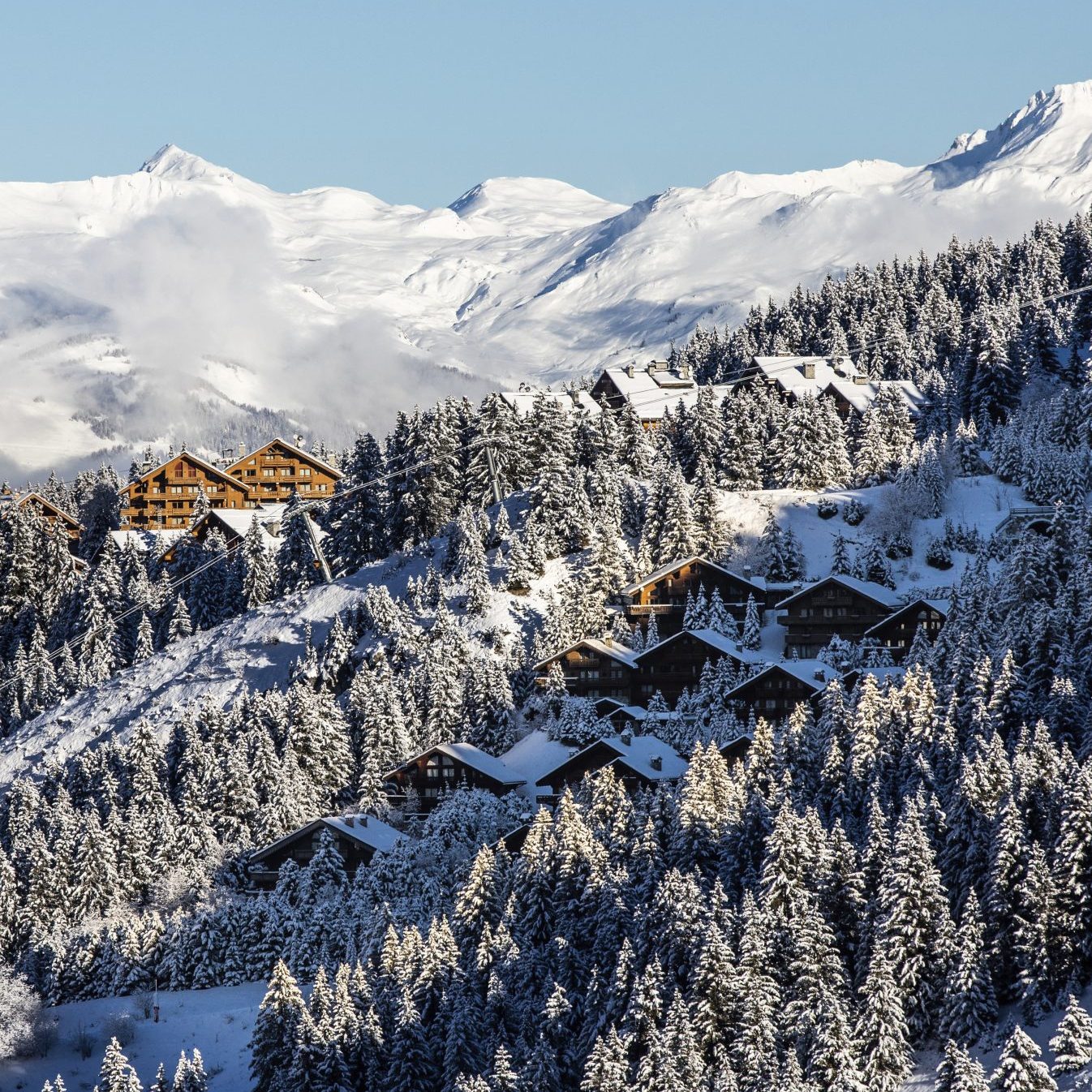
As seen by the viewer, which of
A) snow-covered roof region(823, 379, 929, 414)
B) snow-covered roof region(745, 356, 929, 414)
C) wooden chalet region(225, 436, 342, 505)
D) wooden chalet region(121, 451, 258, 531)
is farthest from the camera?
wooden chalet region(225, 436, 342, 505)

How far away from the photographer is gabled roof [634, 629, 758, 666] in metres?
110

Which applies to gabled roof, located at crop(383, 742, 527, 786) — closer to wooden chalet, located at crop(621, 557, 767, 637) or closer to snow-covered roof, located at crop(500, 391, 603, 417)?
wooden chalet, located at crop(621, 557, 767, 637)

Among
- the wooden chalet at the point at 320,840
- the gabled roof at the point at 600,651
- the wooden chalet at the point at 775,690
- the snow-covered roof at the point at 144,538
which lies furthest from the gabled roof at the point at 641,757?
the snow-covered roof at the point at 144,538

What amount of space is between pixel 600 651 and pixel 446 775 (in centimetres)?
1224

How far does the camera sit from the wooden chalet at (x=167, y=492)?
170m

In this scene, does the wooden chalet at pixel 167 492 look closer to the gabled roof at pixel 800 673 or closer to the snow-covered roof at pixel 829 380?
the snow-covered roof at pixel 829 380

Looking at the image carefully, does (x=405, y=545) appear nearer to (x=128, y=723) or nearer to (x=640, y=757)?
(x=128, y=723)

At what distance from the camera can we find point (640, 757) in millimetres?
99312

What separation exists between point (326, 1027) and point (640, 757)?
27482mm

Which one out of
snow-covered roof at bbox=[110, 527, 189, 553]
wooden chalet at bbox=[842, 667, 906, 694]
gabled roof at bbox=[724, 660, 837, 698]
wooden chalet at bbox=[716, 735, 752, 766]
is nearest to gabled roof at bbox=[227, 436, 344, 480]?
snow-covered roof at bbox=[110, 527, 189, 553]

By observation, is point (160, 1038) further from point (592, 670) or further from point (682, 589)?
point (682, 589)

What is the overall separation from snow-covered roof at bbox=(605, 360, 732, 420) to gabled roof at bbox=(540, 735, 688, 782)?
186 ft

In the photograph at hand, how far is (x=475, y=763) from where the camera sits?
335 feet

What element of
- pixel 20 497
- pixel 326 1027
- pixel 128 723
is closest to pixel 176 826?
pixel 128 723
